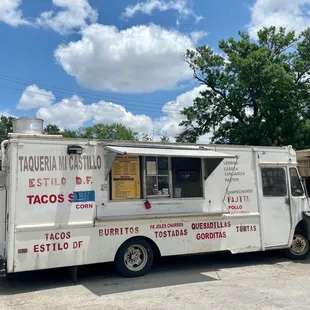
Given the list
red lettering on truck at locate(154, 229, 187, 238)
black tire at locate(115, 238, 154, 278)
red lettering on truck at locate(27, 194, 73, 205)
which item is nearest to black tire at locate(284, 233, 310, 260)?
red lettering on truck at locate(154, 229, 187, 238)

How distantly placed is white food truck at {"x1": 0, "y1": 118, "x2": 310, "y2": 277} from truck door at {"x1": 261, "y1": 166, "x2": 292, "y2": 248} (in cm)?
3

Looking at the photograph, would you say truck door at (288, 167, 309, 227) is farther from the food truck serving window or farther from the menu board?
the menu board

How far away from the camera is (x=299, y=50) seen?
→ 2062 centimetres

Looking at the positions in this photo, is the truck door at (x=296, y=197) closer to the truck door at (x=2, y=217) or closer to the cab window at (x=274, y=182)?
the cab window at (x=274, y=182)

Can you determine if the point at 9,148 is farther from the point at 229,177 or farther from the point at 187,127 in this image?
the point at 187,127

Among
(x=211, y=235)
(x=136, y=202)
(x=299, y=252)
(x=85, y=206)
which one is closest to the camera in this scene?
(x=85, y=206)

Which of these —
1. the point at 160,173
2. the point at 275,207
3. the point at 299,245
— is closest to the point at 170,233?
the point at 160,173

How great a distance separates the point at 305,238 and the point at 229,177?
2.76 m

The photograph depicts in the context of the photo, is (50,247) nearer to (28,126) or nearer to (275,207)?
(28,126)

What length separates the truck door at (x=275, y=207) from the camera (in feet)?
29.7

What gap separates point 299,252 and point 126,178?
16.6 feet

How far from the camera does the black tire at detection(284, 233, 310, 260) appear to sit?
9.48 metres

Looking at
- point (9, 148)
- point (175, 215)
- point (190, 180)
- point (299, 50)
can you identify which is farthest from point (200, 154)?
point (299, 50)

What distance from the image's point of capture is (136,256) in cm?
768
